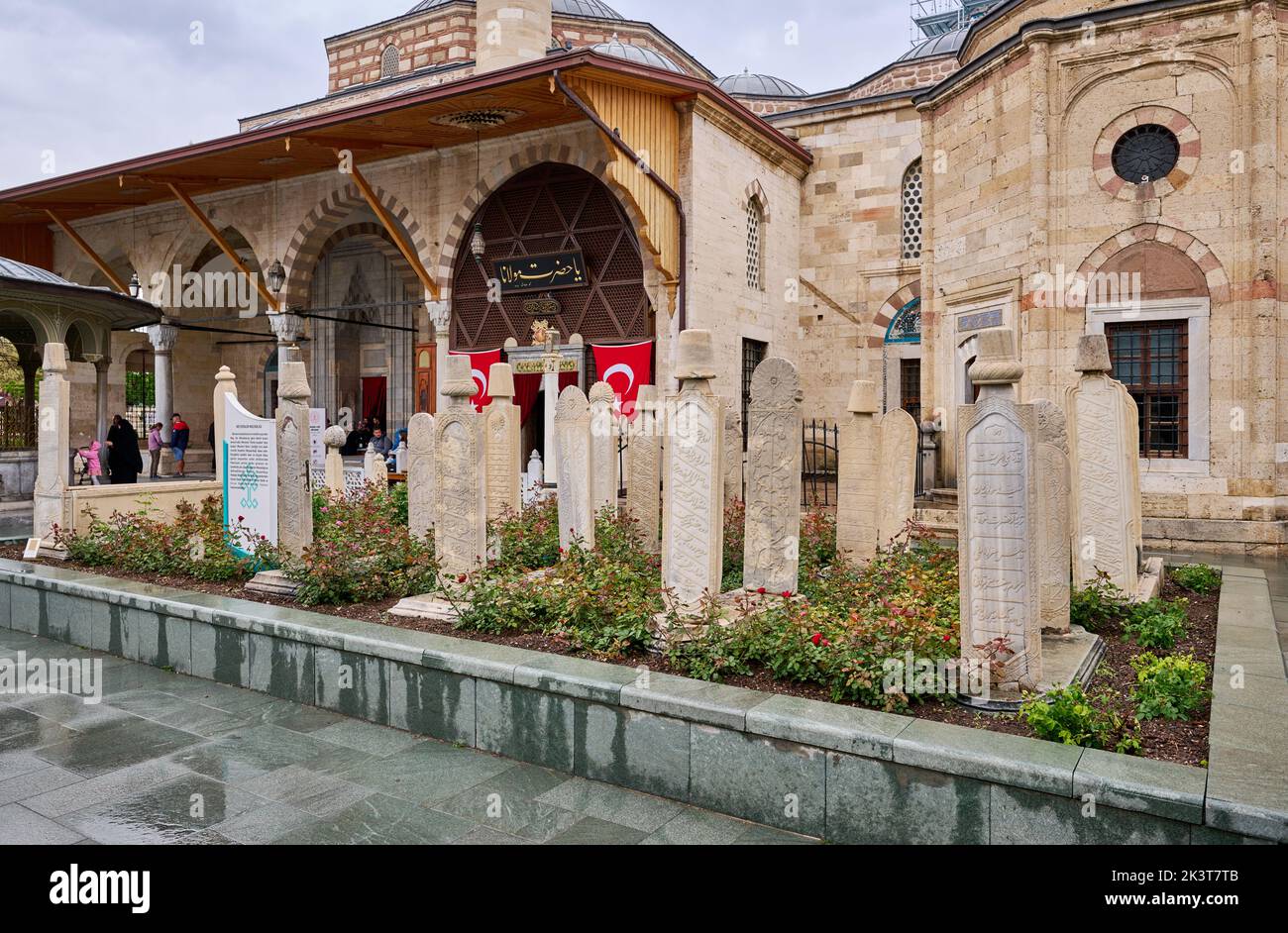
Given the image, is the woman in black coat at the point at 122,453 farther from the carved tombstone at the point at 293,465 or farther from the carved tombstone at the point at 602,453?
the carved tombstone at the point at 602,453

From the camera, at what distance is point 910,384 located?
50.7 feet

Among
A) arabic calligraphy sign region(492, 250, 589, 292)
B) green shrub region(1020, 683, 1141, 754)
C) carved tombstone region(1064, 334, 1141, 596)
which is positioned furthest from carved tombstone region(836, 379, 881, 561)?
arabic calligraphy sign region(492, 250, 589, 292)

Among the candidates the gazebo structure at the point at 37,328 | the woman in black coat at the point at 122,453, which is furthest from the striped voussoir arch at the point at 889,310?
the gazebo structure at the point at 37,328

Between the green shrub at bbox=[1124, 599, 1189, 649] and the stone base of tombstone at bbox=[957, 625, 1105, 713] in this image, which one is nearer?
the stone base of tombstone at bbox=[957, 625, 1105, 713]

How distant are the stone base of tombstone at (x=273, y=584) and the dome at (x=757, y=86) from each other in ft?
56.5

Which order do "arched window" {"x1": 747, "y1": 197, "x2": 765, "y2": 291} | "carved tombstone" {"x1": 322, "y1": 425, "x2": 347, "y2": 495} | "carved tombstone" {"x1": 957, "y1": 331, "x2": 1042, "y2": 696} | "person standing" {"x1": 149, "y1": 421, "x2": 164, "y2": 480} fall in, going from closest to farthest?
"carved tombstone" {"x1": 957, "y1": 331, "x2": 1042, "y2": 696}, "carved tombstone" {"x1": 322, "y1": 425, "x2": 347, "y2": 495}, "arched window" {"x1": 747, "y1": 197, "x2": 765, "y2": 291}, "person standing" {"x1": 149, "y1": 421, "x2": 164, "y2": 480}

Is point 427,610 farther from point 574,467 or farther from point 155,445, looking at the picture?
point 155,445

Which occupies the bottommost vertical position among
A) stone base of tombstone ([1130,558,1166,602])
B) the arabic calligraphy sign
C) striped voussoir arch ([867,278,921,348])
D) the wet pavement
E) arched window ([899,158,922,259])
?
the wet pavement

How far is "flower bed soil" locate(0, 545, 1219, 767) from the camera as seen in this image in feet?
10.8

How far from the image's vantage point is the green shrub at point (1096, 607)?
520cm

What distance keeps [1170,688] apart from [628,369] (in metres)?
10.5

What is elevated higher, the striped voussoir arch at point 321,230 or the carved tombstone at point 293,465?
the striped voussoir arch at point 321,230

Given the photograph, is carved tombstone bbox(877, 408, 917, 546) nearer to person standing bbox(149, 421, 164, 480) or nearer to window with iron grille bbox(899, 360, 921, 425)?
window with iron grille bbox(899, 360, 921, 425)

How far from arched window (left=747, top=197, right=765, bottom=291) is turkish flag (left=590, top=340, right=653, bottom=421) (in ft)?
7.48
